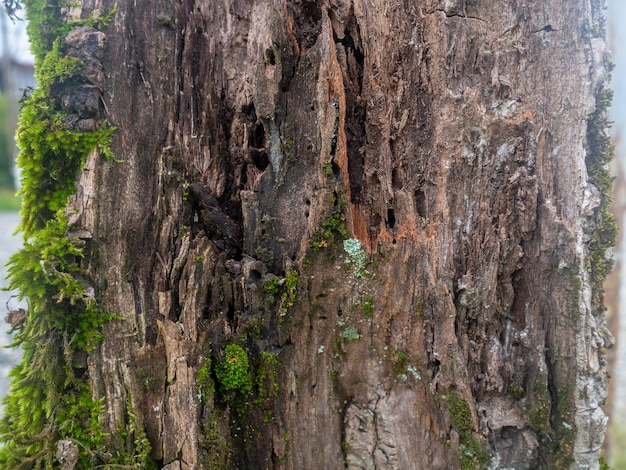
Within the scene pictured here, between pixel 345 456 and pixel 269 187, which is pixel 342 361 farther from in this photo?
pixel 269 187

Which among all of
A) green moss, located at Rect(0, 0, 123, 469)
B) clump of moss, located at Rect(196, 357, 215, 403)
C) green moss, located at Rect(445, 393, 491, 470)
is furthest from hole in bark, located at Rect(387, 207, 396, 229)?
green moss, located at Rect(0, 0, 123, 469)

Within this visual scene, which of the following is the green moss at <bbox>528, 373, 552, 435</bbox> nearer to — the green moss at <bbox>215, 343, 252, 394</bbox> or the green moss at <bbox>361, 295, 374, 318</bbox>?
the green moss at <bbox>361, 295, 374, 318</bbox>

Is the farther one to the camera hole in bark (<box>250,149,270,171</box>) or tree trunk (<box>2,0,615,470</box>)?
hole in bark (<box>250,149,270,171</box>)

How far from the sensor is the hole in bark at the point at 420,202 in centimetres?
237

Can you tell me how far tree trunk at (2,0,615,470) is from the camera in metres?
2.27

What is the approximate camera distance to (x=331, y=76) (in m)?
2.31

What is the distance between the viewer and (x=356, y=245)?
7.80ft

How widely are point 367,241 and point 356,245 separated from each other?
0.25 ft

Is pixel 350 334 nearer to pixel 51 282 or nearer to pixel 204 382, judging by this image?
pixel 204 382

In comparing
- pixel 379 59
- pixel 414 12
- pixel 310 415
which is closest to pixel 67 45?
pixel 379 59

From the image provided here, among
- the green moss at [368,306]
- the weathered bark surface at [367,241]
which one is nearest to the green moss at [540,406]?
the weathered bark surface at [367,241]

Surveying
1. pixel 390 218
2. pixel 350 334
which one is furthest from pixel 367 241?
pixel 350 334

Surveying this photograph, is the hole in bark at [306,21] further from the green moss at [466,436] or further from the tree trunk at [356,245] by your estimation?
the green moss at [466,436]

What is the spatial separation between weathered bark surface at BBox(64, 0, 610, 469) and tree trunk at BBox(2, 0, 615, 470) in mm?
12
